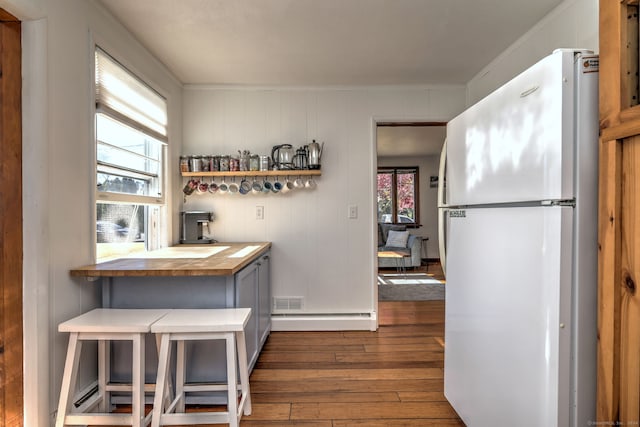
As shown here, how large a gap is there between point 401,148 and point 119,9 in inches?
230

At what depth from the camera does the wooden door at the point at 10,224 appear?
61.4 inches

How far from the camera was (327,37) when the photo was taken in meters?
2.43

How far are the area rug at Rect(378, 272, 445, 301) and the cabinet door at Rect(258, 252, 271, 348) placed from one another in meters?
1.88

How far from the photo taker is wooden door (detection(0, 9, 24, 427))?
1.56m

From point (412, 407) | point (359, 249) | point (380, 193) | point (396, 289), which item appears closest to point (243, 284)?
point (412, 407)

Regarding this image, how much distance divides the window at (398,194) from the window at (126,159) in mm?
5979

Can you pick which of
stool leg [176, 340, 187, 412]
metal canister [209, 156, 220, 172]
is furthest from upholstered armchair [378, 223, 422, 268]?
stool leg [176, 340, 187, 412]

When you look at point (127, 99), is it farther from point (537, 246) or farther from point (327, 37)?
point (537, 246)

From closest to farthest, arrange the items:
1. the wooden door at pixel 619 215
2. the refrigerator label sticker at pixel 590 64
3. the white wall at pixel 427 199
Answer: the wooden door at pixel 619 215 < the refrigerator label sticker at pixel 590 64 < the white wall at pixel 427 199

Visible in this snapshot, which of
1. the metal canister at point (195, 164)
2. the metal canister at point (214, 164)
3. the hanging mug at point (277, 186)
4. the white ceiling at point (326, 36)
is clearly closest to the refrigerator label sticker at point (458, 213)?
the white ceiling at point (326, 36)

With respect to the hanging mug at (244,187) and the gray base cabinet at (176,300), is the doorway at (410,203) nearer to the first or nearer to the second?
the hanging mug at (244,187)

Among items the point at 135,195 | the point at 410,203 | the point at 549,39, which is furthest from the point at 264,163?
the point at 410,203

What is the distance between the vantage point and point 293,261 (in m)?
3.36

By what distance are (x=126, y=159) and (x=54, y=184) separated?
0.78 m
